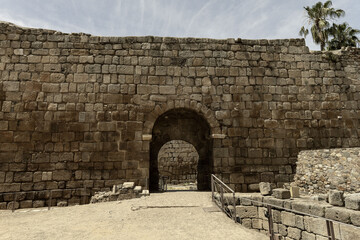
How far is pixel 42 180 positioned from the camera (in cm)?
824

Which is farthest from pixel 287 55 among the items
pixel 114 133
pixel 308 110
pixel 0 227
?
pixel 0 227

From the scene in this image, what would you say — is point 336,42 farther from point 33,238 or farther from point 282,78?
point 33,238

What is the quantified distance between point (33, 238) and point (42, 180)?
4277 mm

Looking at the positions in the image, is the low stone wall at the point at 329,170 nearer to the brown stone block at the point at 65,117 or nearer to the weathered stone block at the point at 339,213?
the weathered stone block at the point at 339,213

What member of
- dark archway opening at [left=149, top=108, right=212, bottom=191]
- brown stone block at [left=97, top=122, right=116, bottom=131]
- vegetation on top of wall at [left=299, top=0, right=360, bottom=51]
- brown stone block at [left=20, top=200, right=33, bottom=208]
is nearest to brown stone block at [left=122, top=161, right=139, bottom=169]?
brown stone block at [left=97, top=122, right=116, bottom=131]

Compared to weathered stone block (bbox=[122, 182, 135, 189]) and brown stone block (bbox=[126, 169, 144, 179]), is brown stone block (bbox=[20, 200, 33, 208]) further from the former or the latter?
brown stone block (bbox=[126, 169, 144, 179])

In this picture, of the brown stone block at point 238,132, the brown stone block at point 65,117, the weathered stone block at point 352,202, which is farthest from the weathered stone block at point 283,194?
the brown stone block at point 65,117

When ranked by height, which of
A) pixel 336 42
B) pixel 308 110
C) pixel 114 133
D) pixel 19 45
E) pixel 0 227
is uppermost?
pixel 336 42

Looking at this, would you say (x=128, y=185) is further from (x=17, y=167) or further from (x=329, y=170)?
(x=329, y=170)

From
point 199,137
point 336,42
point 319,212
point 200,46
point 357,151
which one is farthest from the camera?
point 336,42

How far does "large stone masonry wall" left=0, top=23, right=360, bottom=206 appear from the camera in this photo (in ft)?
27.8

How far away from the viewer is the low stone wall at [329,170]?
7.09 meters

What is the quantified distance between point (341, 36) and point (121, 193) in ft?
62.7

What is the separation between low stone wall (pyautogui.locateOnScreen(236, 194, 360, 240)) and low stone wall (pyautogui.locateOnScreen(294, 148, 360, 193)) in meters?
1.89
